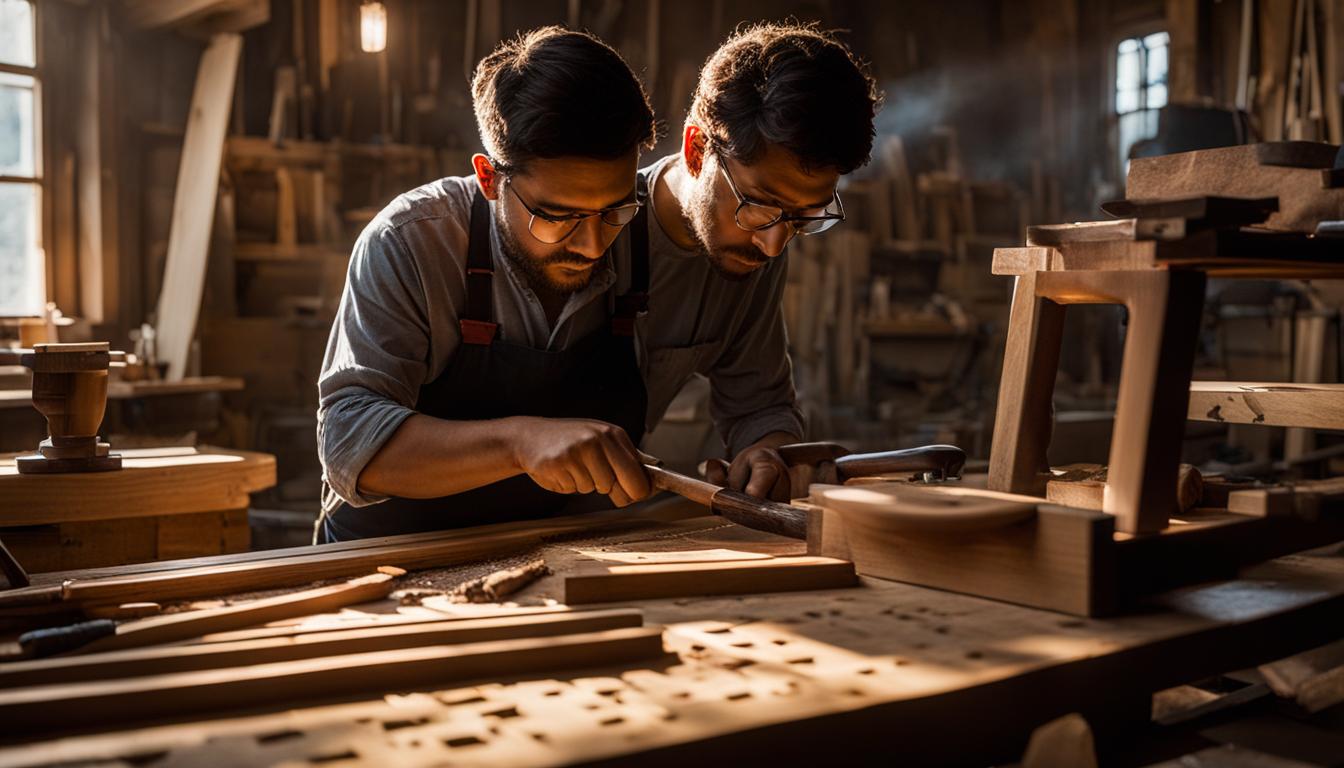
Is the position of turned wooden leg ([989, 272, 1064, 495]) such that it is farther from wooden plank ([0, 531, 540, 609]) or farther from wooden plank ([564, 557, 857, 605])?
wooden plank ([0, 531, 540, 609])

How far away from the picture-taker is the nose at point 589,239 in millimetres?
2406

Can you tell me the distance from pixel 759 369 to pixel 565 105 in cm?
114

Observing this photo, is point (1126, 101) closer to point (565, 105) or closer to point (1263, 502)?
point (565, 105)

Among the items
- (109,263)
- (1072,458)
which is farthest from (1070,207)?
(109,263)

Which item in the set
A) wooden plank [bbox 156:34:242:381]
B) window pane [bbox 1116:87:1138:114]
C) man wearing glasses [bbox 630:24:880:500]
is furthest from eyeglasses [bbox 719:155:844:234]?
window pane [bbox 1116:87:1138:114]

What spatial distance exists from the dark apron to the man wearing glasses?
0.46 ft

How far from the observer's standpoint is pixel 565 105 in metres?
2.29

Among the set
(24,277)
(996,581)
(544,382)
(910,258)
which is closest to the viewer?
(996,581)

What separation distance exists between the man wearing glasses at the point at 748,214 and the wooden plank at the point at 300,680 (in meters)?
1.01

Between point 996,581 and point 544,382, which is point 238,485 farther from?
point 996,581

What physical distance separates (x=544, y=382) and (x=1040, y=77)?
1150cm

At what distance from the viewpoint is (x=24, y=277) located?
21.2ft

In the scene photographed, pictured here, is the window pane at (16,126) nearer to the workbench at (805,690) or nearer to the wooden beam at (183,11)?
the wooden beam at (183,11)

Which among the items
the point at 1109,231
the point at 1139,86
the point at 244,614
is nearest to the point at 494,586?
the point at 244,614
